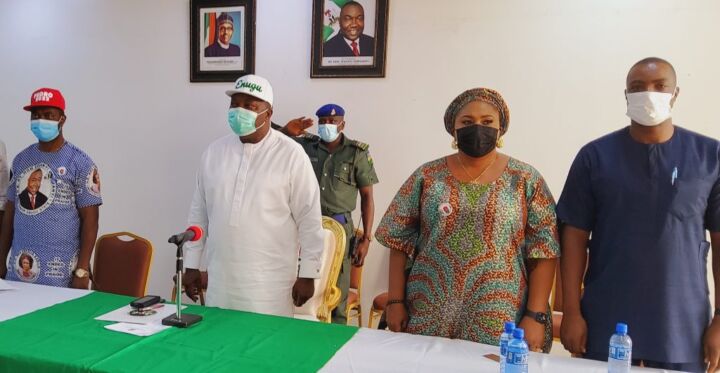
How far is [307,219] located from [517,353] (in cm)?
110

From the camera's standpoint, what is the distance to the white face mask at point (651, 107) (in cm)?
155

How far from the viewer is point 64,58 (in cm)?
426

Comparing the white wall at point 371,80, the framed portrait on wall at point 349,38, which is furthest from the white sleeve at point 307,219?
the framed portrait on wall at point 349,38

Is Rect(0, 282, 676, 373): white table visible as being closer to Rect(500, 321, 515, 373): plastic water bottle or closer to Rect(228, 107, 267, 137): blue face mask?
Rect(500, 321, 515, 373): plastic water bottle

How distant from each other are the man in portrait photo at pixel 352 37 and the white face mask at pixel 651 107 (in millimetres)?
2173

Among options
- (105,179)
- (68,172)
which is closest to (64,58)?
(105,179)

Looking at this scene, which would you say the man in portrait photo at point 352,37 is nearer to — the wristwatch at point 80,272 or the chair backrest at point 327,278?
the chair backrest at point 327,278

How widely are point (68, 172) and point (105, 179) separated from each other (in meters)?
2.00

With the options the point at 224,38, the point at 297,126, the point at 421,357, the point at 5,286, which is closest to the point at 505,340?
the point at 421,357

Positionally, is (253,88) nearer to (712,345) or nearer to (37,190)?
(37,190)

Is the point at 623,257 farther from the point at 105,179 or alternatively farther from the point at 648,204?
the point at 105,179

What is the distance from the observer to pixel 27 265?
2.38 metres

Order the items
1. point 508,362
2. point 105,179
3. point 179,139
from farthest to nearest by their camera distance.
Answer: point 105,179 < point 179,139 < point 508,362

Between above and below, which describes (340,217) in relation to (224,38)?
Answer: below
